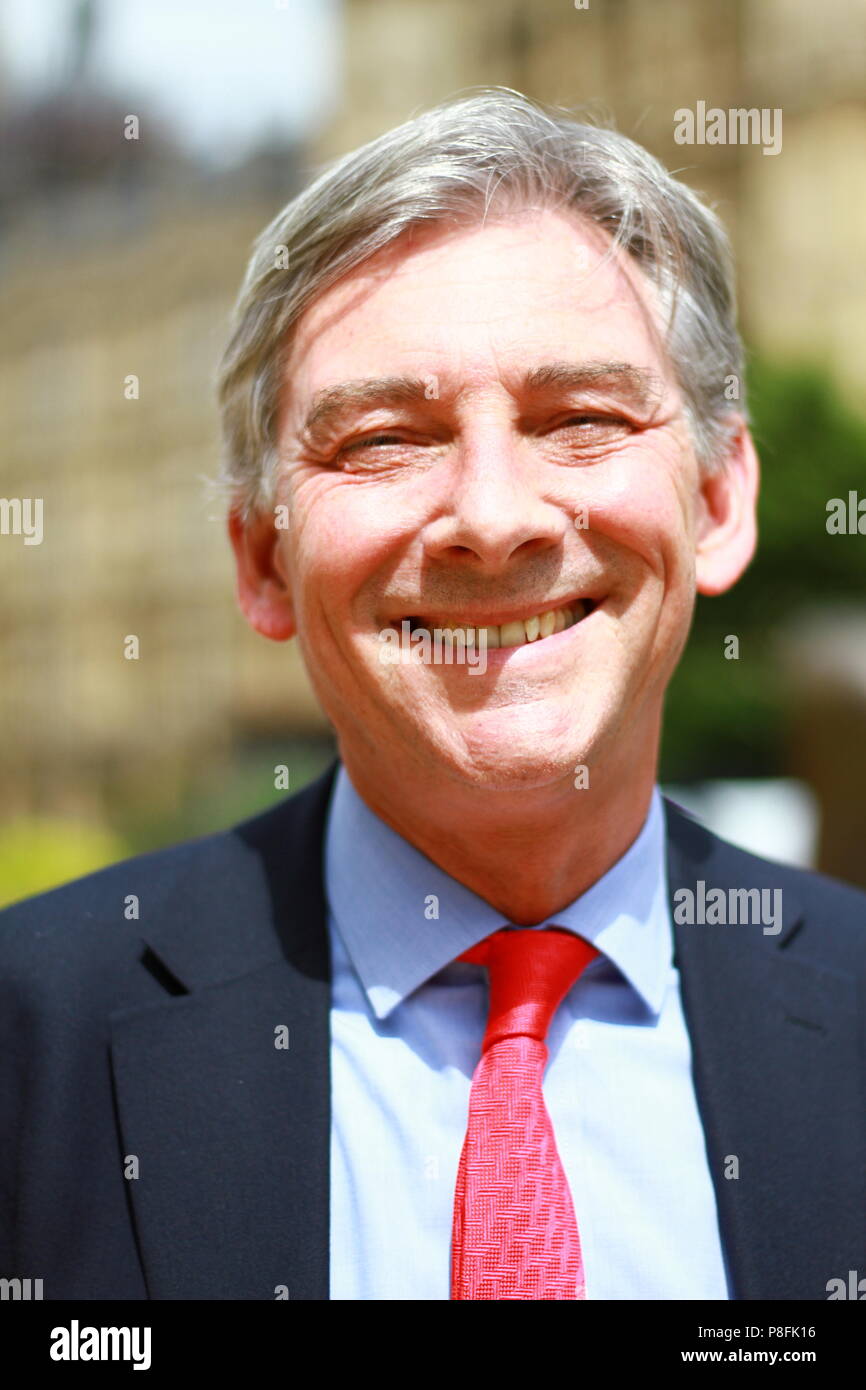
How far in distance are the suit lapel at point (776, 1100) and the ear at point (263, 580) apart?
772mm

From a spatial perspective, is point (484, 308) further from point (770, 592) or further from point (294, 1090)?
point (770, 592)

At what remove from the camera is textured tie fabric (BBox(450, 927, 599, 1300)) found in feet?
6.02

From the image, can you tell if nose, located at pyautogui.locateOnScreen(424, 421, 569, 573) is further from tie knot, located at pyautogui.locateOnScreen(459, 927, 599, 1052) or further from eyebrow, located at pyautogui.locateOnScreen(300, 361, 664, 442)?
tie knot, located at pyautogui.locateOnScreen(459, 927, 599, 1052)

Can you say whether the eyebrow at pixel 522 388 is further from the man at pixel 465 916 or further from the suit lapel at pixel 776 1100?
the suit lapel at pixel 776 1100

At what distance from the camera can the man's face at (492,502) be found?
1933 mm

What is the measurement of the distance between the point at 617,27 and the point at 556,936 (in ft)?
93.0

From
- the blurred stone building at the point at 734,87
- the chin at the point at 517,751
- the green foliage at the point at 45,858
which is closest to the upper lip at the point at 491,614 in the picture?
the chin at the point at 517,751

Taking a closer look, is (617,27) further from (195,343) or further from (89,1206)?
(89,1206)

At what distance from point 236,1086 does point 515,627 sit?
0.76m

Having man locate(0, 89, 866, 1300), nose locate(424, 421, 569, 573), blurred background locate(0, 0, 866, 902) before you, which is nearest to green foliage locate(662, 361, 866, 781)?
blurred background locate(0, 0, 866, 902)

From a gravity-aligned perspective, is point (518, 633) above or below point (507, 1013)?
above

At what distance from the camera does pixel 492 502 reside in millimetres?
1874
